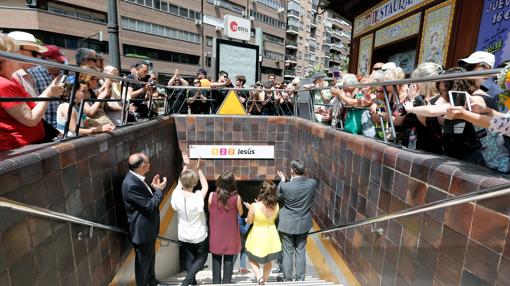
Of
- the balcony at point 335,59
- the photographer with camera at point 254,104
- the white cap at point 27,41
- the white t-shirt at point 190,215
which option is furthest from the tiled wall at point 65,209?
the balcony at point 335,59

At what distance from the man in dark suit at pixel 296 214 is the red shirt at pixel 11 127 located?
274cm

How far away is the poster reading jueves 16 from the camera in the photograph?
12.8 feet

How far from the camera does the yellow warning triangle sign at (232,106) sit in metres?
6.11

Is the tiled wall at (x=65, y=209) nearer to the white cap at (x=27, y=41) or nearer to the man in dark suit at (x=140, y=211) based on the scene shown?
the man in dark suit at (x=140, y=211)

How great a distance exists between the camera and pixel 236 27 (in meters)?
11.6

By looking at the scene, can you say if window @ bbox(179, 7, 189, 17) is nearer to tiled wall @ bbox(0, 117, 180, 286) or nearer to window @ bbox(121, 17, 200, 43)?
window @ bbox(121, 17, 200, 43)

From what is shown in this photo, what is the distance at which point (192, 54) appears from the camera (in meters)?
32.0

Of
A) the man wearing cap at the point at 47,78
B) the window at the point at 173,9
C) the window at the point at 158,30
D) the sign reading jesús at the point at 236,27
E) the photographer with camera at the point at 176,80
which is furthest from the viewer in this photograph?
the window at the point at 173,9

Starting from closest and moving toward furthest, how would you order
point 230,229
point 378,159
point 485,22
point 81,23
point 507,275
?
point 507,275 → point 378,159 → point 230,229 → point 485,22 → point 81,23

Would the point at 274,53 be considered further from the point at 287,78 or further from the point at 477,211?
the point at 477,211

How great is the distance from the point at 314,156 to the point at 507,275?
3.28 meters

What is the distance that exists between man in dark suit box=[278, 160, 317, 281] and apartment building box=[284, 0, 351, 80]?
42819mm

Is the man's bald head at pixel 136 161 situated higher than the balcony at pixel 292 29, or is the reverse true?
the balcony at pixel 292 29

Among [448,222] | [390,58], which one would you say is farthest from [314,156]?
[390,58]
